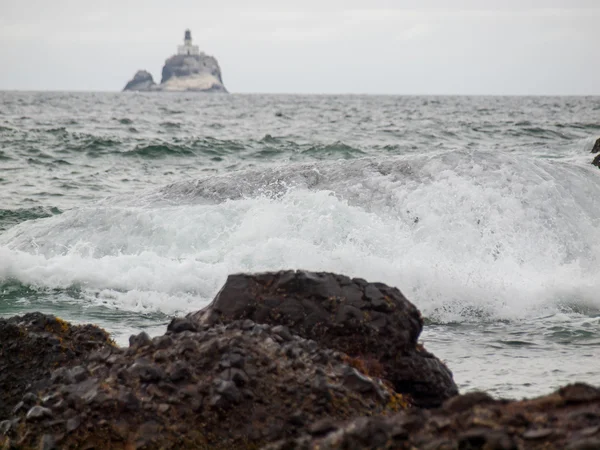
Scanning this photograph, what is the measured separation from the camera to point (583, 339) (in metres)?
5.70

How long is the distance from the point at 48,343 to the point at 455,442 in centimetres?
258

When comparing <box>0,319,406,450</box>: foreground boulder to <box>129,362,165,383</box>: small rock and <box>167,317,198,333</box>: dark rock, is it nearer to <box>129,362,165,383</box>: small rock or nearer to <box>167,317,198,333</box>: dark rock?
<box>129,362,165,383</box>: small rock

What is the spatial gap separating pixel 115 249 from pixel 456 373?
484cm

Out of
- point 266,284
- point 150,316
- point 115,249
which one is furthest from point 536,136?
point 266,284

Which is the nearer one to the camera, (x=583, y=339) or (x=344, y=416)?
(x=344, y=416)

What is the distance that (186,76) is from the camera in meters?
168

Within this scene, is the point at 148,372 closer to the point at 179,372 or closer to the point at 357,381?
the point at 179,372

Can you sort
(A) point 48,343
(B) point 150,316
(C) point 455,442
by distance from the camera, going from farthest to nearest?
1. (B) point 150,316
2. (A) point 48,343
3. (C) point 455,442

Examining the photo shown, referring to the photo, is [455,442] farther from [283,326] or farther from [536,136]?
[536,136]

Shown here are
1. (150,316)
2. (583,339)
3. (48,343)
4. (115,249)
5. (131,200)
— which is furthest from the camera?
(131,200)

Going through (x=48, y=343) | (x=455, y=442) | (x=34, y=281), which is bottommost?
(x=34, y=281)

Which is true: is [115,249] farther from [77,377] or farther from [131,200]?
[77,377]

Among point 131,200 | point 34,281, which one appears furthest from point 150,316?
point 131,200

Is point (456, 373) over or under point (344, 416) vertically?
under
